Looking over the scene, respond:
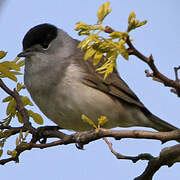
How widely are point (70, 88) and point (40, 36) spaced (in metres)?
1.07

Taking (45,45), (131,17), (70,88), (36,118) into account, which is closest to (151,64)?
(131,17)

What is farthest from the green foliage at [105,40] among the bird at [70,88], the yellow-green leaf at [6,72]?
the bird at [70,88]

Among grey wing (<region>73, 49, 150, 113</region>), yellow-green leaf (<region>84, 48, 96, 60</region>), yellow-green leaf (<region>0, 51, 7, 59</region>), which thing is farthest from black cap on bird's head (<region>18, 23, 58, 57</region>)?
yellow-green leaf (<region>84, 48, 96, 60</region>)

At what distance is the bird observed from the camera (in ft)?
17.9

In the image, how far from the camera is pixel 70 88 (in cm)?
539

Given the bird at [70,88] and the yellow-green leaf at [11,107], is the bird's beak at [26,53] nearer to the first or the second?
the bird at [70,88]

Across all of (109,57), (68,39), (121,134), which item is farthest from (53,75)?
(109,57)

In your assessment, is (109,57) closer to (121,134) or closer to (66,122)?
(121,134)

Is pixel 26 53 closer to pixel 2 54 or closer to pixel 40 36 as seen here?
pixel 40 36

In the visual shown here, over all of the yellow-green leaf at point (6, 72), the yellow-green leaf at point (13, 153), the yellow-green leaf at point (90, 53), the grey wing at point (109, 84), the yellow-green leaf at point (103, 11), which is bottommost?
the grey wing at point (109, 84)

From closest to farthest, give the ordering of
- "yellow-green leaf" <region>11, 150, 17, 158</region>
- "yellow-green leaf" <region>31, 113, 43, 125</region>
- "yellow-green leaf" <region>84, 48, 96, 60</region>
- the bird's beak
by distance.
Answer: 1. "yellow-green leaf" <region>84, 48, 96, 60</region>
2. "yellow-green leaf" <region>11, 150, 17, 158</region>
3. "yellow-green leaf" <region>31, 113, 43, 125</region>
4. the bird's beak

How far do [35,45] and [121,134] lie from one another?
119 inches

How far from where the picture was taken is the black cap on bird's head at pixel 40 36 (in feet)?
19.0

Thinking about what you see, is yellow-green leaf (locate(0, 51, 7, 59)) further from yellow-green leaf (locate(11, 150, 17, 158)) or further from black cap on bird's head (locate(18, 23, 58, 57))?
black cap on bird's head (locate(18, 23, 58, 57))
